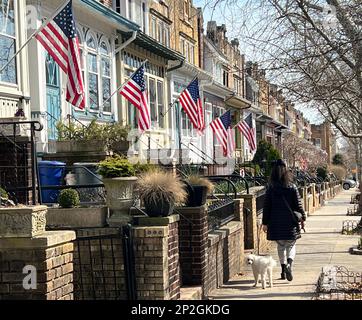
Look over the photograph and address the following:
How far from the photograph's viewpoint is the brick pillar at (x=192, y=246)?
8.10 metres

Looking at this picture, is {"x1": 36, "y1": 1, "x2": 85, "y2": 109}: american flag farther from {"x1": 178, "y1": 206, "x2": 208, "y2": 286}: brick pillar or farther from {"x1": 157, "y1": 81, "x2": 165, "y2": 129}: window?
{"x1": 157, "y1": 81, "x2": 165, "y2": 129}: window

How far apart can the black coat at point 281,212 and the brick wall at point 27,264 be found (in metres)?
4.91

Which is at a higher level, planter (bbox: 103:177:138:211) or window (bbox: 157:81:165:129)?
window (bbox: 157:81:165:129)

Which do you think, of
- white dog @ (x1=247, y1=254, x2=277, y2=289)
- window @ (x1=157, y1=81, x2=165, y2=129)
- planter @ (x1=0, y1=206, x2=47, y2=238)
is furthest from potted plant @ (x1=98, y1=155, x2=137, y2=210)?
window @ (x1=157, y1=81, x2=165, y2=129)

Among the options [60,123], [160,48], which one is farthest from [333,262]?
[160,48]

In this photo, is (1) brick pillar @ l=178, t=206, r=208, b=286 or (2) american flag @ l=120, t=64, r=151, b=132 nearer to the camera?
(1) brick pillar @ l=178, t=206, r=208, b=286

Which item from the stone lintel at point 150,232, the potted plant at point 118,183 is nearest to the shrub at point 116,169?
the potted plant at point 118,183

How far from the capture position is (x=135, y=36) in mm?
17734

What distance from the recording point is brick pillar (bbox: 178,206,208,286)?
8102mm

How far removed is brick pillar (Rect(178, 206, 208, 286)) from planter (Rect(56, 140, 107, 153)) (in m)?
4.72

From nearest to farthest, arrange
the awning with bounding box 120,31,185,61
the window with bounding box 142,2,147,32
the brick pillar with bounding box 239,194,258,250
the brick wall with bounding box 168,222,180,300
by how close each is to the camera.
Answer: the brick wall with bounding box 168,222,180,300
the brick pillar with bounding box 239,194,258,250
the awning with bounding box 120,31,185,61
the window with bounding box 142,2,147,32

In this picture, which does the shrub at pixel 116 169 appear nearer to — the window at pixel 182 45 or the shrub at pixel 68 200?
the shrub at pixel 68 200
